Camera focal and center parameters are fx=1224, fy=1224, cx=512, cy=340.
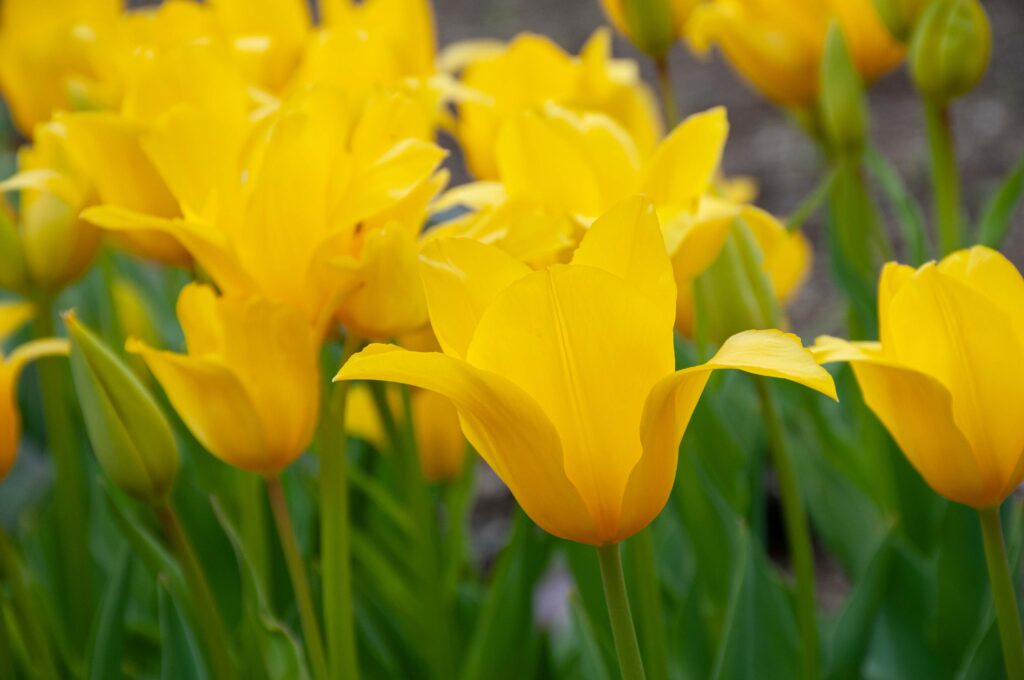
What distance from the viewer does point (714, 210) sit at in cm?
68

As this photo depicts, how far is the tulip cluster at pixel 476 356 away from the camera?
0.51 meters

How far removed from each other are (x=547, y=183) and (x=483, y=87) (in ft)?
1.05

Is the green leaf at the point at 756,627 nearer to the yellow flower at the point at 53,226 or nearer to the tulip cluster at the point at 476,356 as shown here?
the tulip cluster at the point at 476,356

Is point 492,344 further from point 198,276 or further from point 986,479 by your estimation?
point 198,276

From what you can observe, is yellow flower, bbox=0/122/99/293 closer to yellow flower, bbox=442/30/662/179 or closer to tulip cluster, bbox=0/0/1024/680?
tulip cluster, bbox=0/0/1024/680

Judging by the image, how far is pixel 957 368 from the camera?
54 cm

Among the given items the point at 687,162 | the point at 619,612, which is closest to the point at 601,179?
the point at 687,162

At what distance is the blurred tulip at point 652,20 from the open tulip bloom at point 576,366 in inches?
22.9

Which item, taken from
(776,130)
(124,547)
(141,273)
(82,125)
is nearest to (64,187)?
(82,125)

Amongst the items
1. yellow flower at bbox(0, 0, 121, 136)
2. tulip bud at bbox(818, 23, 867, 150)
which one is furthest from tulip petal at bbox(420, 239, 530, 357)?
yellow flower at bbox(0, 0, 121, 136)

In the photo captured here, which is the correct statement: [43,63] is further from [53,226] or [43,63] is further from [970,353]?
[970,353]

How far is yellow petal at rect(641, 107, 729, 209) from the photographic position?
68 cm

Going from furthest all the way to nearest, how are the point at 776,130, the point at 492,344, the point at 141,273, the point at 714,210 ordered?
Result: 1. the point at 776,130
2. the point at 141,273
3. the point at 714,210
4. the point at 492,344

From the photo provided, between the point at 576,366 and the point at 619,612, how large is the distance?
0.11 meters
